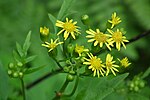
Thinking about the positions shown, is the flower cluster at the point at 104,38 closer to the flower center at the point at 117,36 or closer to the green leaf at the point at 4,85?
the flower center at the point at 117,36

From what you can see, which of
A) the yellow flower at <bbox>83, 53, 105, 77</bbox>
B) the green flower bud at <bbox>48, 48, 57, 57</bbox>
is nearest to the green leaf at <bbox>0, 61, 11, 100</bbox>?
the green flower bud at <bbox>48, 48, 57, 57</bbox>

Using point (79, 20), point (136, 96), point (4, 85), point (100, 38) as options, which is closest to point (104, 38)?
point (100, 38)

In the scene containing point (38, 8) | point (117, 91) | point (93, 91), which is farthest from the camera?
point (38, 8)

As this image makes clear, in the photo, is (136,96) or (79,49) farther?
(136,96)

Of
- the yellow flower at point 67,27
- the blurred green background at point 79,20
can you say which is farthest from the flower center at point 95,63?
the blurred green background at point 79,20

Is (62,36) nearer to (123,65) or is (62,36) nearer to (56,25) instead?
(56,25)

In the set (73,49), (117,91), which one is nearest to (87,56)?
(73,49)

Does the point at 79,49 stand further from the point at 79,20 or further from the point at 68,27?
the point at 79,20

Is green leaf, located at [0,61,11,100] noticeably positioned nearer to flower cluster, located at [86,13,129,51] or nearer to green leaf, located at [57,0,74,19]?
green leaf, located at [57,0,74,19]
